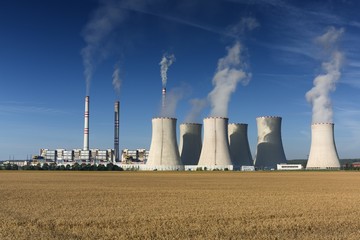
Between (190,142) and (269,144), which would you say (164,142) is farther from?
(269,144)

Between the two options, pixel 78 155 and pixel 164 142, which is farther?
pixel 78 155

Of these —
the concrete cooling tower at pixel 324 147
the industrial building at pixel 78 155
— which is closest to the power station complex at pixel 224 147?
the concrete cooling tower at pixel 324 147

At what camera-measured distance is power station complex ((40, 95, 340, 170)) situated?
189 feet

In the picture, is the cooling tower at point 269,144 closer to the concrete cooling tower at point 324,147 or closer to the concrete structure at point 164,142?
the concrete cooling tower at point 324,147

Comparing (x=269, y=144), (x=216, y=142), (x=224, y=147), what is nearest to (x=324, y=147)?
(x=269, y=144)

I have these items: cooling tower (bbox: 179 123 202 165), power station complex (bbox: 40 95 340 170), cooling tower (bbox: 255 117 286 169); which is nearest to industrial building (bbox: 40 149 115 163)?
power station complex (bbox: 40 95 340 170)

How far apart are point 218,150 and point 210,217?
47.6 m

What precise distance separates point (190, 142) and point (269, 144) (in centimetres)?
1301

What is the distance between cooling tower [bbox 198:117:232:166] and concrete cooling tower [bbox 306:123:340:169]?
11.8 meters

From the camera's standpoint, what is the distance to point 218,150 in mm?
58938

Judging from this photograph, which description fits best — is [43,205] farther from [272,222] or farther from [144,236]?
[272,222]

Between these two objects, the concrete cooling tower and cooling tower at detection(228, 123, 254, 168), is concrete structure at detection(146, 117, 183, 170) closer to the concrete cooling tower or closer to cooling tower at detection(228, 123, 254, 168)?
cooling tower at detection(228, 123, 254, 168)

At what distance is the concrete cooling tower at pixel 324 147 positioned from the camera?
56344 millimetres

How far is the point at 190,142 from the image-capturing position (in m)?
71.0
